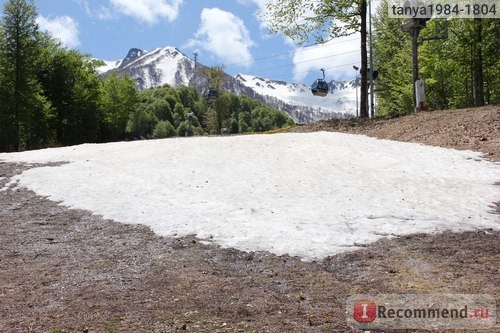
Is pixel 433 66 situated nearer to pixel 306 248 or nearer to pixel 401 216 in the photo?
pixel 401 216

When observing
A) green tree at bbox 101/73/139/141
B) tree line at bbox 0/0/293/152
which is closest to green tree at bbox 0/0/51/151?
tree line at bbox 0/0/293/152

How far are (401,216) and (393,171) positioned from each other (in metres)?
4.96

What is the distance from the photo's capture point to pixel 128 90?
82.9 metres

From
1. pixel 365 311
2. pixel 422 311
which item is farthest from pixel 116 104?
pixel 422 311

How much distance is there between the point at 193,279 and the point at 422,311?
378 cm

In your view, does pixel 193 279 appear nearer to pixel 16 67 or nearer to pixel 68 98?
pixel 16 67

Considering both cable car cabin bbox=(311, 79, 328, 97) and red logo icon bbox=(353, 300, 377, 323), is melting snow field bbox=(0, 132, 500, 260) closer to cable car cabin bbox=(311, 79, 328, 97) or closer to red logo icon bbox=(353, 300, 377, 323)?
red logo icon bbox=(353, 300, 377, 323)

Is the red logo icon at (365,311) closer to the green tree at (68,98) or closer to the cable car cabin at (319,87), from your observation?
the cable car cabin at (319,87)

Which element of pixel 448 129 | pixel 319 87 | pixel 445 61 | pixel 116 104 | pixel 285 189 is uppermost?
pixel 116 104

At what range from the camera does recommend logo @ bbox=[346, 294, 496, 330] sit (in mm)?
5809

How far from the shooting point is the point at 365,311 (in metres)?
6.32

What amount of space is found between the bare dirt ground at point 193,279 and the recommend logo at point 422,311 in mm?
217

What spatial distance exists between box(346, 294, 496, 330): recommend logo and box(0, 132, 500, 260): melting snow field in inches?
97.8

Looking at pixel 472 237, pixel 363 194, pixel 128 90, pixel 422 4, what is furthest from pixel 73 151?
pixel 128 90
